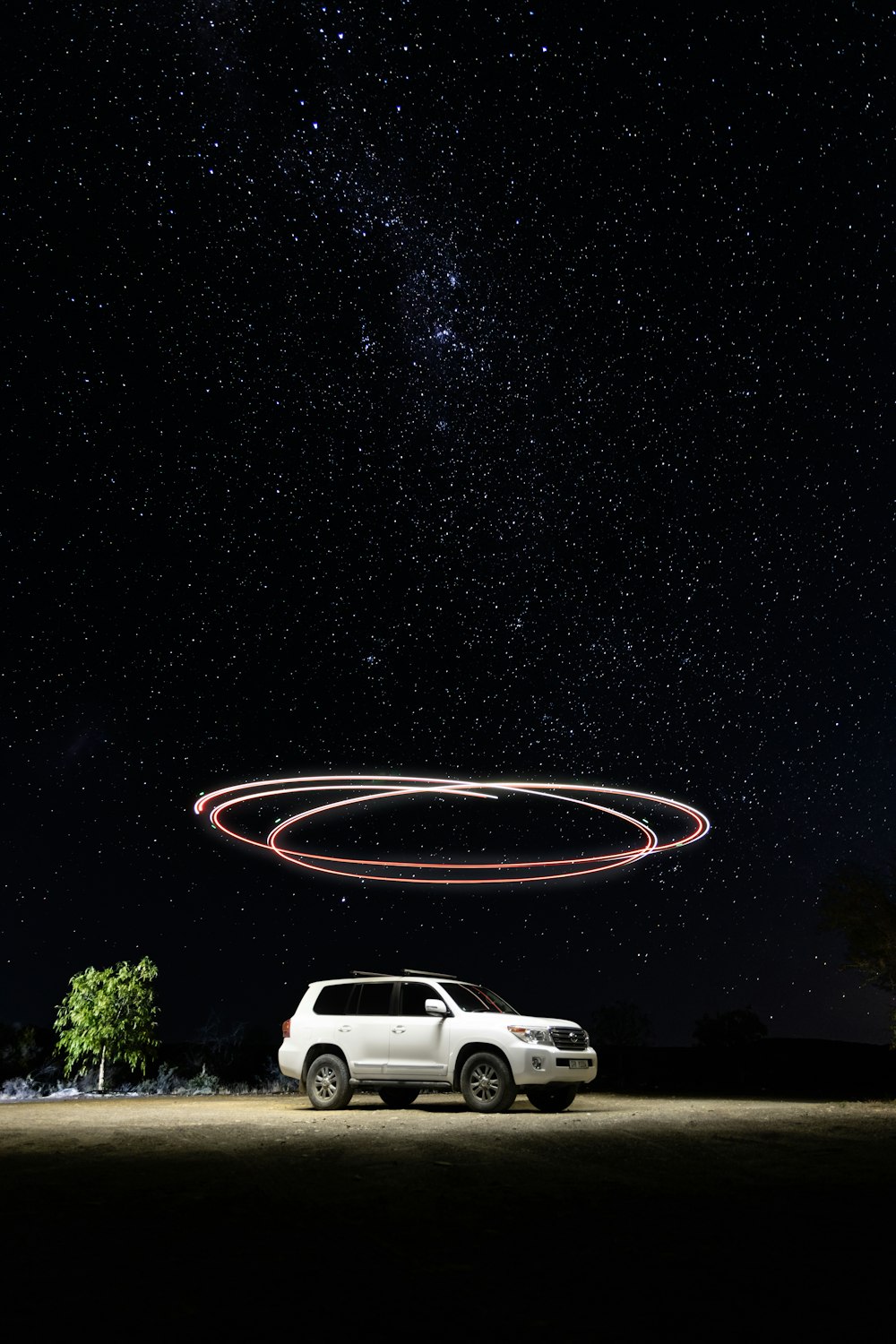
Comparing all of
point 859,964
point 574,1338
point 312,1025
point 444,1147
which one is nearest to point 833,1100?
point 859,964

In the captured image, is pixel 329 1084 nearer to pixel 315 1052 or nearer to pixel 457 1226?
pixel 315 1052

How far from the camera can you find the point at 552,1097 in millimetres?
17875

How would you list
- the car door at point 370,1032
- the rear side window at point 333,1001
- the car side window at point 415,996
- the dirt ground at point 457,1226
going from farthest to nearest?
1. the rear side window at point 333,1001
2. the car side window at point 415,996
3. the car door at point 370,1032
4. the dirt ground at point 457,1226

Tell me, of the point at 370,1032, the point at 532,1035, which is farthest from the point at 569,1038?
the point at 370,1032

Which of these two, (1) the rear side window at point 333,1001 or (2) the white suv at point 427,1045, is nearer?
(2) the white suv at point 427,1045

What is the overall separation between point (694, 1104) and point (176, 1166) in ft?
35.9

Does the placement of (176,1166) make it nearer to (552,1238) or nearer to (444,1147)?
(444,1147)

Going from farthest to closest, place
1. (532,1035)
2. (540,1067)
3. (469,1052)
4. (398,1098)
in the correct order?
A: (398,1098), (469,1052), (532,1035), (540,1067)

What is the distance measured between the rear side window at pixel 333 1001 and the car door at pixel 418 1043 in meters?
0.94

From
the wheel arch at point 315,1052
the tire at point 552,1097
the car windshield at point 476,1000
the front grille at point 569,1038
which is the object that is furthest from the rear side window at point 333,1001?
the front grille at point 569,1038

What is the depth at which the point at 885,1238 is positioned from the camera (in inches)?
269

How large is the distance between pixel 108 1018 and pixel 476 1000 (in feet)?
38.9

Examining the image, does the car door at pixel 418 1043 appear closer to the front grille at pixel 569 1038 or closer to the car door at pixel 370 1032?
the car door at pixel 370 1032

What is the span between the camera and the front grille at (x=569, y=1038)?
1698 centimetres
